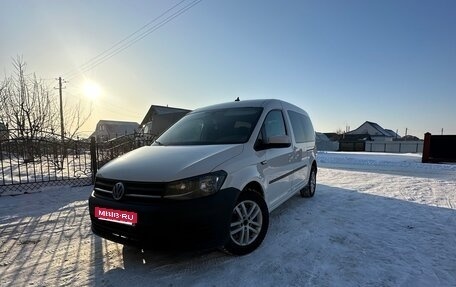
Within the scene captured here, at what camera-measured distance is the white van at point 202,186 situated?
2.53 m

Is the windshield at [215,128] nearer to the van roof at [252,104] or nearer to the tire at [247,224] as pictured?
the van roof at [252,104]

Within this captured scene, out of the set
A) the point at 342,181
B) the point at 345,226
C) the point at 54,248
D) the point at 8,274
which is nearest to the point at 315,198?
the point at 345,226

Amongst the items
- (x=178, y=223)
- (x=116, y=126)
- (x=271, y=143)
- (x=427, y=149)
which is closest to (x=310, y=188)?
(x=271, y=143)

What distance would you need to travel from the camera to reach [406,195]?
20.2 feet

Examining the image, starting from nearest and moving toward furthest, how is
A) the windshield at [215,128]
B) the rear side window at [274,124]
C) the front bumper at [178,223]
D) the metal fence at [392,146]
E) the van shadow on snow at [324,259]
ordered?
the front bumper at [178,223]
the van shadow on snow at [324,259]
the windshield at [215,128]
the rear side window at [274,124]
the metal fence at [392,146]

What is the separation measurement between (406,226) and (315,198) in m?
1.98

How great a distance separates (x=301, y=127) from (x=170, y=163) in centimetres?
330

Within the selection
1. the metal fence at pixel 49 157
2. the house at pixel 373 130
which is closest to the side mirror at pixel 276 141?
the metal fence at pixel 49 157

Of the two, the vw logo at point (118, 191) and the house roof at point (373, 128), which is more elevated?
the house roof at point (373, 128)

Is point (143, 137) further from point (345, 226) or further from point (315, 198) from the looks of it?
point (345, 226)

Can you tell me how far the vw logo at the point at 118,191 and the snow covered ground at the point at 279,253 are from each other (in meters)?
0.76

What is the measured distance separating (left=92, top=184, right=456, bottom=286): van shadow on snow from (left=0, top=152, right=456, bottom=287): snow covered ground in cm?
1

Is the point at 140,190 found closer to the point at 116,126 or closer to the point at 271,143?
the point at 271,143

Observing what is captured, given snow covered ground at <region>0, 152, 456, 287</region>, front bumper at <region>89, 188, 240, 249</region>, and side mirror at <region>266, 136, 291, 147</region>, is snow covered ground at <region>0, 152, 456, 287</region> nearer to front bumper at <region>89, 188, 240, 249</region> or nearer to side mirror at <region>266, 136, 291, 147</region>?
front bumper at <region>89, 188, 240, 249</region>
